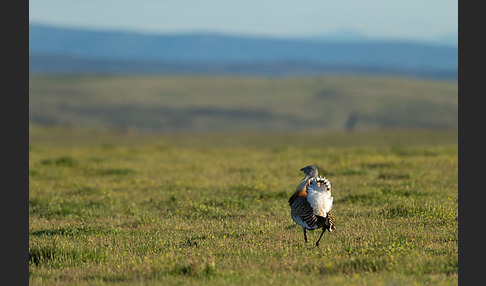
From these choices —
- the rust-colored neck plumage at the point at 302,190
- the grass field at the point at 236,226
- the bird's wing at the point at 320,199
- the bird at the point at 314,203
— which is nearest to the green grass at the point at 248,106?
the grass field at the point at 236,226

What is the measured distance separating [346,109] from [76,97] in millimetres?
58686

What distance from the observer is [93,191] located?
57.9 ft

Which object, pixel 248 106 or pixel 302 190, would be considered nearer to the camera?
pixel 302 190

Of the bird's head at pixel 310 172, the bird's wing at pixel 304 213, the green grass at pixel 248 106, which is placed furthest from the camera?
the green grass at pixel 248 106

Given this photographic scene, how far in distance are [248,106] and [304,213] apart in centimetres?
12173

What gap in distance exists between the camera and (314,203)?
9258 millimetres

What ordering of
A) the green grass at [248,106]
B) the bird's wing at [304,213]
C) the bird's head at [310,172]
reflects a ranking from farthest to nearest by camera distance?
the green grass at [248,106] → the bird's head at [310,172] → the bird's wing at [304,213]

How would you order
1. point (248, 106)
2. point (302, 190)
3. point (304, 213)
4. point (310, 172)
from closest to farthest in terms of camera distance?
point (304, 213), point (310, 172), point (302, 190), point (248, 106)

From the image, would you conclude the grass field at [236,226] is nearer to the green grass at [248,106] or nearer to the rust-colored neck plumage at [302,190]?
the rust-colored neck plumage at [302,190]

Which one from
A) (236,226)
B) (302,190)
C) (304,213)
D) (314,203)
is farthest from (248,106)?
(314,203)

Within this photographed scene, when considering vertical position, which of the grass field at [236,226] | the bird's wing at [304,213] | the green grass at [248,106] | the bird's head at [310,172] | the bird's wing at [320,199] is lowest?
the grass field at [236,226]

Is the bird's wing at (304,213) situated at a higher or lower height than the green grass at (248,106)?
lower

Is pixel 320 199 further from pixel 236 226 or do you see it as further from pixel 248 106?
pixel 248 106

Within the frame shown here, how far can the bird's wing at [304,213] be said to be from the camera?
947 cm
